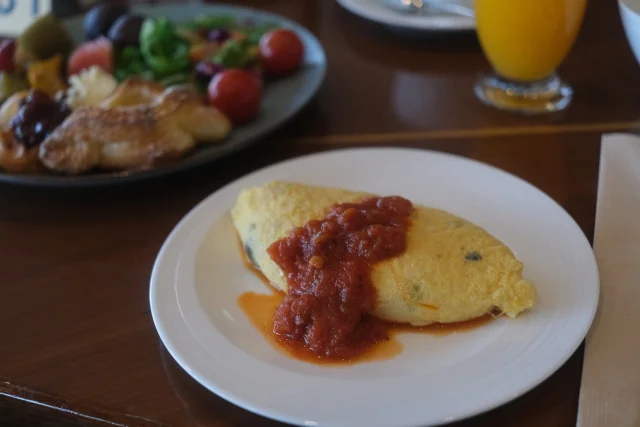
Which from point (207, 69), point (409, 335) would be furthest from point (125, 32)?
point (409, 335)

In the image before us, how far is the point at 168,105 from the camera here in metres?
1.32

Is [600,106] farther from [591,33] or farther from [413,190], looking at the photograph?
[413,190]

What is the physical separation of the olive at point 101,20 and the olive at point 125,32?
34 mm

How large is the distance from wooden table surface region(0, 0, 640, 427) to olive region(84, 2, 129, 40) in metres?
0.60

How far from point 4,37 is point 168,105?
112 centimetres

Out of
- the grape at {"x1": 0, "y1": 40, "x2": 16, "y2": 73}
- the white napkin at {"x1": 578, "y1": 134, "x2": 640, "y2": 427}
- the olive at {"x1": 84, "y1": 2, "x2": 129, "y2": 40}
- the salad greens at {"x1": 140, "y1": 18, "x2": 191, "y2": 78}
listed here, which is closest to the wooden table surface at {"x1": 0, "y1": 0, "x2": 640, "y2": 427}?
the white napkin at {"x1": 578, "y1": 134, "x2": 640, "y2": 427}

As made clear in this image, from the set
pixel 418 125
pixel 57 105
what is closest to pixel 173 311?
pixel 57 105

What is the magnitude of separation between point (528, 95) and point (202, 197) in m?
0.81

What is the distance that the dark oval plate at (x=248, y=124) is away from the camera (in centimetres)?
122

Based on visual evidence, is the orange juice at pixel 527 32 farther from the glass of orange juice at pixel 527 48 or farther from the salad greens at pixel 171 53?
the salad greens at pixel 171 53

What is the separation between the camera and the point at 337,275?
94 centimetres

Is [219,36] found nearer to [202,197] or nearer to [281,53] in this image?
[281,53]

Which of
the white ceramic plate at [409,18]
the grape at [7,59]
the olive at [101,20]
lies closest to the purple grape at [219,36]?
the olive at [101,20]

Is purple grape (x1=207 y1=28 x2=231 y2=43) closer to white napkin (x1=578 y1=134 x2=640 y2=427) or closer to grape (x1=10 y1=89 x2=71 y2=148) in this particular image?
grape (x1=10 y1=89 x2=71 y2=148)
